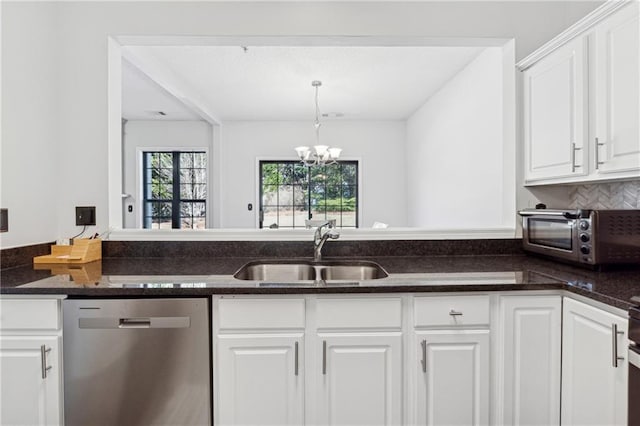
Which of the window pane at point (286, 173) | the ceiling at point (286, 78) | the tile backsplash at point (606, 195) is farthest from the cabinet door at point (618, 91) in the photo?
the window pane at point (286, 173)

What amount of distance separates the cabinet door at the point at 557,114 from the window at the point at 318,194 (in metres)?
3.93

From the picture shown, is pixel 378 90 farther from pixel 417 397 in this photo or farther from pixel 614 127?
pixel 417 397

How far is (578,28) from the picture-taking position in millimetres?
1493

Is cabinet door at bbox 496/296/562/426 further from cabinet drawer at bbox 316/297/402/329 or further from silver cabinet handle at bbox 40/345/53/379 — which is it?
silver cabinet handle at bbox 40/345/53/379

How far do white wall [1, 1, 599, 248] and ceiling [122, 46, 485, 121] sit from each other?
2.99 feet

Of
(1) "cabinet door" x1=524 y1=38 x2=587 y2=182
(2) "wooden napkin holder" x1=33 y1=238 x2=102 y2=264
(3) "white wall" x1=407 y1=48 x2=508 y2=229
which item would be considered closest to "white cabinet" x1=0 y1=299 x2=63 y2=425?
(2) "wooden napkin holder" x1=33 y1=238 x2=102 y2=264

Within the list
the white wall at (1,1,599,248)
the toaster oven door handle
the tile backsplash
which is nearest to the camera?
the toaster oven door handle

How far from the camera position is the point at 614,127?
1.39m

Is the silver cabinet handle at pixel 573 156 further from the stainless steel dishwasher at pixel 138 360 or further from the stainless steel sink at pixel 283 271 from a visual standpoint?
the stainless steel dishwasher at pixel 138 360

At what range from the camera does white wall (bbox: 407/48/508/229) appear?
8.75ft

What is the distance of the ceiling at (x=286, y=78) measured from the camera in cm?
294

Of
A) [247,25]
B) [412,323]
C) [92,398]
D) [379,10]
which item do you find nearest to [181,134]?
[247,25]

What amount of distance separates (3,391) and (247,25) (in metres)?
2.05

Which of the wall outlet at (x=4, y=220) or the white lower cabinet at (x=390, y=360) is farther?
the wall outlet at (x=4, y=220)
